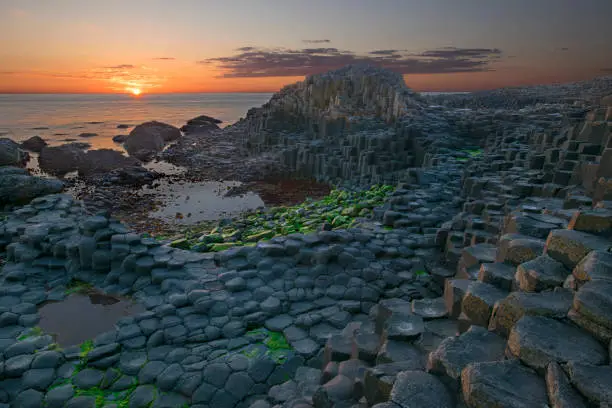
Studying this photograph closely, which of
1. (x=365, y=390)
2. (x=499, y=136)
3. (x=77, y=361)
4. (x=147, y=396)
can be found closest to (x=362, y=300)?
(x=365, y=390)

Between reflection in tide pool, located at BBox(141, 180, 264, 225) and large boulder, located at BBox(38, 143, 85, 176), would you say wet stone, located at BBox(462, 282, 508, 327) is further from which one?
large boulder, located at BBox(38, 143, 85, 176)

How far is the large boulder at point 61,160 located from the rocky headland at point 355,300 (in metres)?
18.8

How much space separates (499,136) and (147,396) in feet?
63.0

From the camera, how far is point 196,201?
20.7 metres

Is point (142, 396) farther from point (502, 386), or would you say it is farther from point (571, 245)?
point (571, 245)

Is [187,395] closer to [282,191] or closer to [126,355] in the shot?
[126,355]

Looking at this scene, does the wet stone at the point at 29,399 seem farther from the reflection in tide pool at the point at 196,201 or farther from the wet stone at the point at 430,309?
the reflection in tide pool at the point at 196,201

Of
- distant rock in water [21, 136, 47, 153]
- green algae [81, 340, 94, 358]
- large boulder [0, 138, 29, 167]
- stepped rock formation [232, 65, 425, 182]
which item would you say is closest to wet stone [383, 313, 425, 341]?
green algae [81, 340, 94, 358]

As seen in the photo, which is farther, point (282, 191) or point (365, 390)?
point (282, 191)

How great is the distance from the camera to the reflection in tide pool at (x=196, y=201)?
59.7ft

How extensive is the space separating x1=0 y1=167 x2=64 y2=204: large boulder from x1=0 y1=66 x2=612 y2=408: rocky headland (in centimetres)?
636

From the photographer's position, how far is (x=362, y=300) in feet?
24.7

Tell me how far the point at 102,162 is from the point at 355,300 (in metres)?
28.8

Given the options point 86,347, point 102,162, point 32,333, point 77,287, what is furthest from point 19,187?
point 86,347
